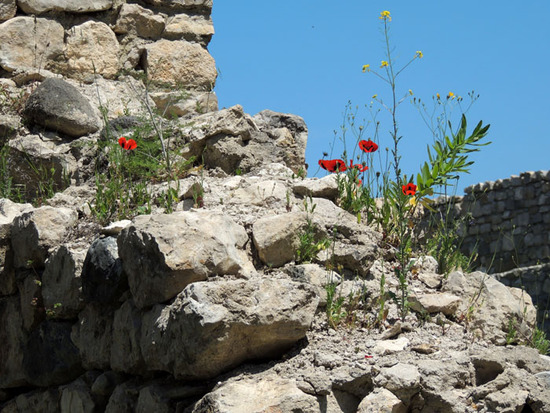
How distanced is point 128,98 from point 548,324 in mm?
7334

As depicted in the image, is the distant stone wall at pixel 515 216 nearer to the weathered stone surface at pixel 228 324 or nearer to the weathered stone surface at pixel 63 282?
the weathered stone surface at pixel 63 282

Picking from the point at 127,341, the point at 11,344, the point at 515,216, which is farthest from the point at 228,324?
the point at 515,216

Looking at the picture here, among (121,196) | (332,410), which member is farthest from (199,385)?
(121,196)

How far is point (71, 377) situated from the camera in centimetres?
443

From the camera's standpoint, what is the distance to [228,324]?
3.28 m

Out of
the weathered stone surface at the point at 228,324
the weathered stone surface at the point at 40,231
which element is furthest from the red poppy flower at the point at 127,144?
the weathered stone surface at the point at 228,324

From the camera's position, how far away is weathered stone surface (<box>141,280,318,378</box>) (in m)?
3.29

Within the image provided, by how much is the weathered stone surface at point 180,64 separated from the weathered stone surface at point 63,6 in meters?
0.49

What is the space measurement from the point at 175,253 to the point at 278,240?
62cm

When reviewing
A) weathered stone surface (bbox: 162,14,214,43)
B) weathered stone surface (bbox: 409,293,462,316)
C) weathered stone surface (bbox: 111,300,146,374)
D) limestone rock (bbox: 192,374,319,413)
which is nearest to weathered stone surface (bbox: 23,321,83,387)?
weathered stone surface (bbox: 111,300,146,374)

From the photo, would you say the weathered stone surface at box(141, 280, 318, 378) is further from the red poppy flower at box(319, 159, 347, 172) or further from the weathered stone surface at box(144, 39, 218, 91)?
the weathered stone surface at box(144, 39, 218, 91)

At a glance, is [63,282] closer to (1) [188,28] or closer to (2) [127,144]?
(2) [127,144]

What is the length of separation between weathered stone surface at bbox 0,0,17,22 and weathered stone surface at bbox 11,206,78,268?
214 centimetres

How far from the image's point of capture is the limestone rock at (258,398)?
122 inches
